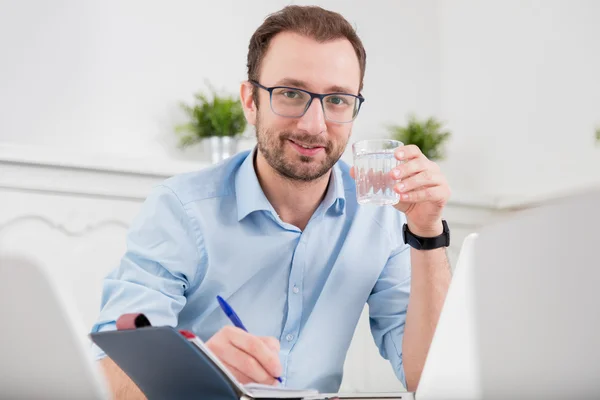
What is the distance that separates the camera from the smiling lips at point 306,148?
5.43ft

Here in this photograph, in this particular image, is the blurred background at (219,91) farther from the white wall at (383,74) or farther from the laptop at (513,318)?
the laptop at (513,318)

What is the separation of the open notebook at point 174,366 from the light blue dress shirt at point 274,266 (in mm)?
580

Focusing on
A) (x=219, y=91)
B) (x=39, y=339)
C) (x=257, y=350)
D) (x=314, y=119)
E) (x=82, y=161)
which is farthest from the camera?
(x=219, y=91)

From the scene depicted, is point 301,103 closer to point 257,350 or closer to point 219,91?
point 257,350

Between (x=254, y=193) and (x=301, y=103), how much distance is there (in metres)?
0.26

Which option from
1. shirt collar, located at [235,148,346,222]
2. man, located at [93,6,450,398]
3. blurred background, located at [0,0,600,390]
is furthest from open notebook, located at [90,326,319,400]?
blurred background, located at [0,0,600,390]

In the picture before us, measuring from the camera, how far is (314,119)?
1.62m

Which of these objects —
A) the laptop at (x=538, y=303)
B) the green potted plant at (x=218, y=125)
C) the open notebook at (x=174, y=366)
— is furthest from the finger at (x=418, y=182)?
the green potted plant at (x=218, y=125)

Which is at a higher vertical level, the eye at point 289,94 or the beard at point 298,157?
the eye at point 289,94

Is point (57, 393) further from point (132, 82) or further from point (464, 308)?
point (132, 82)

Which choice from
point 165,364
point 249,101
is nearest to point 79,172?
point 249,101

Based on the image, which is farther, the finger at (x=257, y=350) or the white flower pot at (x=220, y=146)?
the white flower pot at (x=220, y=146)

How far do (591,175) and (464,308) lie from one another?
2.37 metres

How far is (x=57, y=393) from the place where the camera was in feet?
1.87
